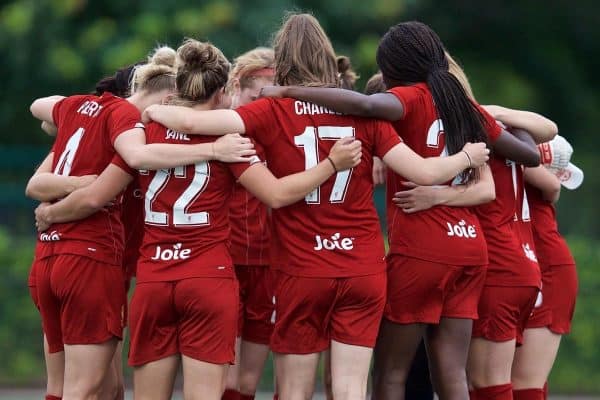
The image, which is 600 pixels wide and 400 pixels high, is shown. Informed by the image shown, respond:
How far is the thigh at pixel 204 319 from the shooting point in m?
5.64

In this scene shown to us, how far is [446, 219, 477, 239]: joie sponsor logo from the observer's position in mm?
6090

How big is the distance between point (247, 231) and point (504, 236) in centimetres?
141

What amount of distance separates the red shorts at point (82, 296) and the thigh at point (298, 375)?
894mm

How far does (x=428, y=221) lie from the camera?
608 centimetres

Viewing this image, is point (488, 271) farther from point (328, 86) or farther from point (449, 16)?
point (449, 16)

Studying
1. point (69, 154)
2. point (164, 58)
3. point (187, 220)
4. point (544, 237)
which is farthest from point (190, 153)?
point (544, 237)

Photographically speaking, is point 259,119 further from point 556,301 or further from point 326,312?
point 556,301

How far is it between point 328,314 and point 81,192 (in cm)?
135

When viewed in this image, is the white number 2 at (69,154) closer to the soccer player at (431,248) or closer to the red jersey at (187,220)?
the red jersey at (187,220)

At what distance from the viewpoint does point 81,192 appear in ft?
19.9

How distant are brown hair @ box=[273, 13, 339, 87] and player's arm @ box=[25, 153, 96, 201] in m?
1.10

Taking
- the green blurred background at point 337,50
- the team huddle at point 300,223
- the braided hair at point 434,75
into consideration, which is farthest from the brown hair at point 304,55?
the green blurred background at point 337,50

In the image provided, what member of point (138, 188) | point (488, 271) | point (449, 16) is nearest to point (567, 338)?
point (488, 271)

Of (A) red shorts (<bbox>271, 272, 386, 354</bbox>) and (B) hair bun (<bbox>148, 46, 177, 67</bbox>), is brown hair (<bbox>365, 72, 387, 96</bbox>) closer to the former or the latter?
(B) hair bun (<bbox>148, 46, 177, 67</bbox>)
